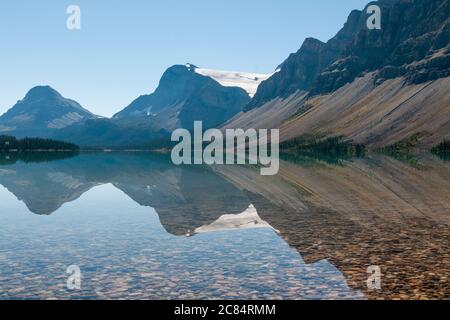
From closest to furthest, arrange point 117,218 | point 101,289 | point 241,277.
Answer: point 101,289 < point 241,277 < point 117,218

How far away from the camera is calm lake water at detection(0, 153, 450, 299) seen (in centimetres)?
2131

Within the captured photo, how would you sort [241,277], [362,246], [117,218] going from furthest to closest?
[117,218] < [362,246] < [241,277]

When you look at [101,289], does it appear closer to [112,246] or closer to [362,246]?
[112,246]

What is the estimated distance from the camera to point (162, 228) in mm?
37469

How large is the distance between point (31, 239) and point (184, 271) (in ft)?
48.1

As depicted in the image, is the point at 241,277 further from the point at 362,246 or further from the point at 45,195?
the point at 45,195

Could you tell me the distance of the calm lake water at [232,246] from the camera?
21312mm

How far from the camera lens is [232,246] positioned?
100 ft
